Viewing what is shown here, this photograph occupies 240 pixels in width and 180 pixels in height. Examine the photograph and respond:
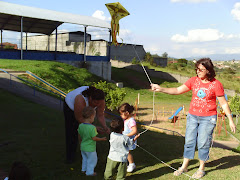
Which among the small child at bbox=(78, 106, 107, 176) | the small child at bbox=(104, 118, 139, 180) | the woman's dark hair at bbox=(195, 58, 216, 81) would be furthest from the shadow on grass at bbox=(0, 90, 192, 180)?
the woman's dark hair at bbox=(195, 58, 216, 81)

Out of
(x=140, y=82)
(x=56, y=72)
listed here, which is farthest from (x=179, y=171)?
(x=140, y=82)

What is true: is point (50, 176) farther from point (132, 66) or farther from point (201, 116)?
point (132, 66)

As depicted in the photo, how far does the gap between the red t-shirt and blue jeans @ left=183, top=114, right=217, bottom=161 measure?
11 cm

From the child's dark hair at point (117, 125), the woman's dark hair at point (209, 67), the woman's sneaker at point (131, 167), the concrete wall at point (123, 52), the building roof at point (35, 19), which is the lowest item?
the woman's sneaker at point (131, 167)

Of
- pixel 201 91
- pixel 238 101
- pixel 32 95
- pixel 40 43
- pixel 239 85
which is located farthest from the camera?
pixel 40 43

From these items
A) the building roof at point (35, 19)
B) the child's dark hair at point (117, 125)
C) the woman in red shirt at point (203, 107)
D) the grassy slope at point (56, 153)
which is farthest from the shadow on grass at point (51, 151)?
the building roof at point (35, 19)

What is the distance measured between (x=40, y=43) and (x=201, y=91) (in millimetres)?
48097

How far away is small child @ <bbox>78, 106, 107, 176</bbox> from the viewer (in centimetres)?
452

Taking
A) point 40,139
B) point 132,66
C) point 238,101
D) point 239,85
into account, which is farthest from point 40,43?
point 40,139

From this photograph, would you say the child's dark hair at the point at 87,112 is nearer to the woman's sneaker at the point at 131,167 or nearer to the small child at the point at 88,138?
the small child at the point at 88,138

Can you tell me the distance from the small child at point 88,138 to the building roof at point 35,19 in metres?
22.0

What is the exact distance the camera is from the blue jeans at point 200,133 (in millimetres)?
4836

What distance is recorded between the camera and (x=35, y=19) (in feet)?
95.9

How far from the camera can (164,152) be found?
654cm
